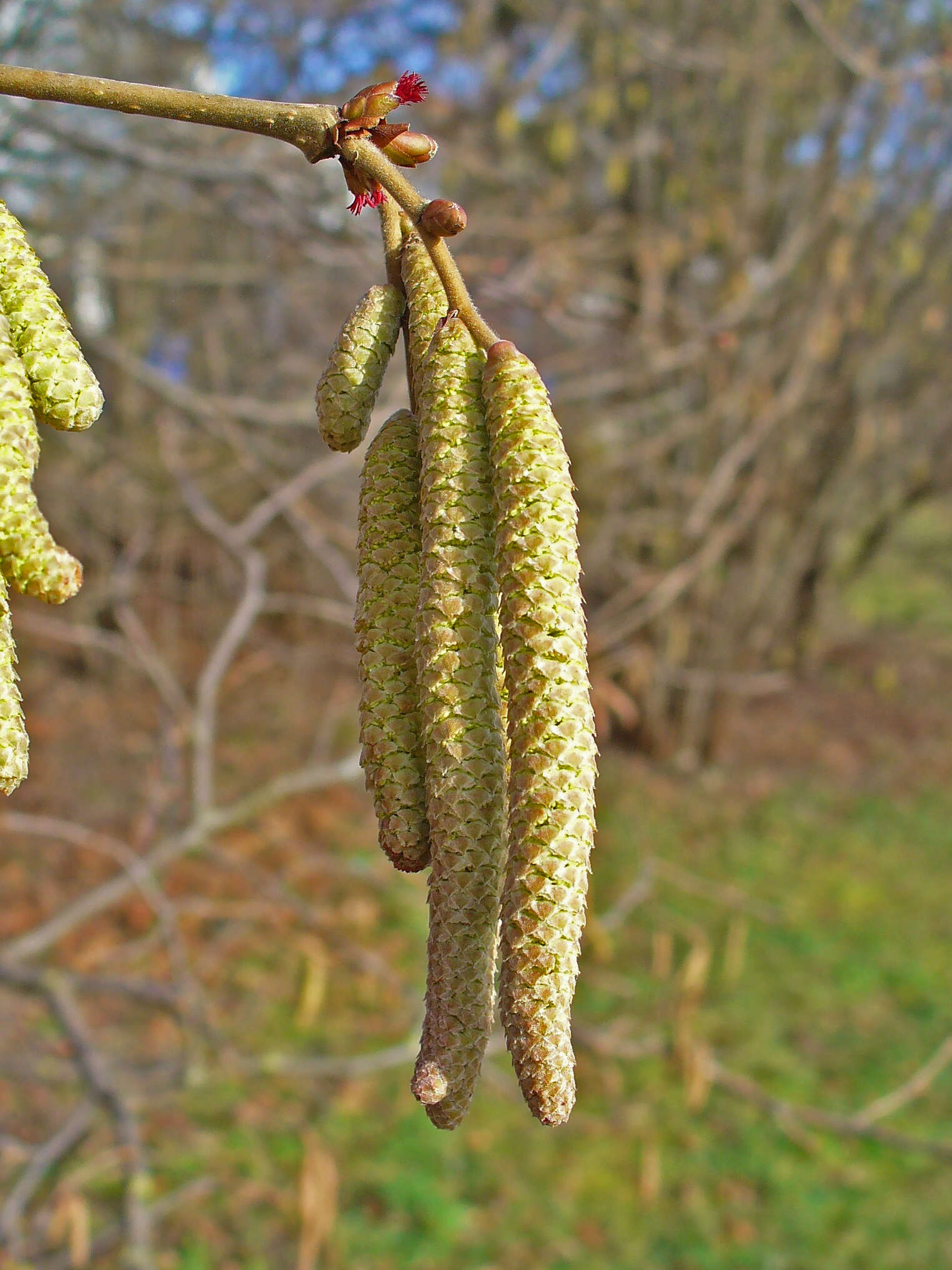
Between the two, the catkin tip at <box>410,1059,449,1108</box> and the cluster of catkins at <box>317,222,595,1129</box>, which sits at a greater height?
the cluster of catkins at <box>317,222,595,1129</box>

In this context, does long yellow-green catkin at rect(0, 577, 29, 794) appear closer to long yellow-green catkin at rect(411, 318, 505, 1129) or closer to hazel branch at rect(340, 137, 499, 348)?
long yellow-green catkin at rect(411, 318, 505, 1129)

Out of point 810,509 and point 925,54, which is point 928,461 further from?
point 925,54

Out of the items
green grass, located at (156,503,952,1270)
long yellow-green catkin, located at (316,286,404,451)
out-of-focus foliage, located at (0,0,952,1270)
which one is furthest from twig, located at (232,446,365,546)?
long yellow-green catkin, located at (316,286,404,451)

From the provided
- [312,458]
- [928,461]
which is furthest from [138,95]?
[928,461]

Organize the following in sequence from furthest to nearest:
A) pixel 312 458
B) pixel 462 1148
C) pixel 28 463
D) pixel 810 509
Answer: pixel 810 509, pixel 312 458, pixel 462 1148, pixel 28 463

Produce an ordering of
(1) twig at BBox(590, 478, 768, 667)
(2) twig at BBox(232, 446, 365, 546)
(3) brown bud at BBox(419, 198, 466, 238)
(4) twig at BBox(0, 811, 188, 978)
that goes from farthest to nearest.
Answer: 1. (1) twig at BBox(590, 478, 768, 667)
2. (2) twig at BBox(232, 446, 365, 546)
3. (4) twig at BBox(0, 811, 188, 978)
4. (3) brown bud at BBox(419, 198, 466, 238)

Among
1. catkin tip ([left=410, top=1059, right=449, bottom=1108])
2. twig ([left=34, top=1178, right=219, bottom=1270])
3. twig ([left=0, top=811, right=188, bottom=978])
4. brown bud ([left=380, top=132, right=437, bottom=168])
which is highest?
brown bud ([left=380, top=132, right=437, bottom=168])
